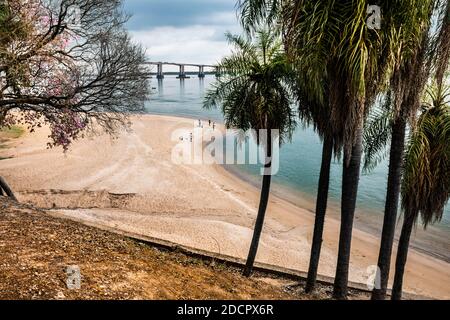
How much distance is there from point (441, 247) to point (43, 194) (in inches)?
935

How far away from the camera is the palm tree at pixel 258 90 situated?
435 inches

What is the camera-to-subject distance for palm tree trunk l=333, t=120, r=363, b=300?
8664 millimetres

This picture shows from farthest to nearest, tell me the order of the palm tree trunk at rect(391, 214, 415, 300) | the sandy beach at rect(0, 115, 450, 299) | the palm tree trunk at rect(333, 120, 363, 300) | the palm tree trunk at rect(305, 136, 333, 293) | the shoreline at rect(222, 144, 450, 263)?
1. the shoreline at rect(222, 144, 450, 263)
2. the sandy beach at rect(0, 115, 450, 299)
3. the palm tree trunk at rect(391, 214, 415, 300)
4. the palm tree trunk at rect(305, 136, 333, 293)
5. the palm tree trunk at rect(333, 120, 363, 300)

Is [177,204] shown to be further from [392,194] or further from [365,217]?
[392,194]

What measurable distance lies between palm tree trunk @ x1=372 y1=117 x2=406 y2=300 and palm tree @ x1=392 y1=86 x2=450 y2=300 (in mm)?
551

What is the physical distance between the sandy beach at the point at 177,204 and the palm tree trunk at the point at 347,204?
706 centimetres

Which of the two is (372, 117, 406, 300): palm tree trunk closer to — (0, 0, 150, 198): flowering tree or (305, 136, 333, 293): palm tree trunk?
(305, 136, 333, 293): palm tree trunk

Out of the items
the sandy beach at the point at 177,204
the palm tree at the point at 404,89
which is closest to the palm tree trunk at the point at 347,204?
the palm tree at the point at 404,89

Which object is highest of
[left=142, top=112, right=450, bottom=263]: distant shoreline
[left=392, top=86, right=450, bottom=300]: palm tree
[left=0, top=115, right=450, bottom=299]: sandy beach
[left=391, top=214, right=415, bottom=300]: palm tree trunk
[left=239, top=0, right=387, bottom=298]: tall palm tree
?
[left=239, top=0, right=387, bottom=298]: tall palm tree

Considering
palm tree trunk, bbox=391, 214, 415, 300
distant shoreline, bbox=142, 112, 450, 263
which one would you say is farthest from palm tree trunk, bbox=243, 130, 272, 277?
distant shoreline, bbox=142, 112, 450, 263

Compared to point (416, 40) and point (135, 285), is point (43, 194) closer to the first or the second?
point (135, 285)

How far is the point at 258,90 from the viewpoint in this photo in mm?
11133

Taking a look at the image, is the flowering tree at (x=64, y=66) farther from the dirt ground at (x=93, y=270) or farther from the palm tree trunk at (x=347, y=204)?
the palm tree trunk at (x=347, y=204)

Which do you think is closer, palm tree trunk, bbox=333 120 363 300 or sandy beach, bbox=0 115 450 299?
palm tree trunk, bbox=333 120 363 300
